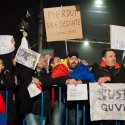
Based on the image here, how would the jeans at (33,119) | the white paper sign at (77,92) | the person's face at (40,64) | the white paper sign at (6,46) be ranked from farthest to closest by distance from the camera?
the white paper sign at (6,46) → the person's face at (40,64) → the jeans at (33,119) → the white paper sign at (77,92)

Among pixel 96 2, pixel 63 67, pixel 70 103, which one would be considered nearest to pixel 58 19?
pixel 63 67

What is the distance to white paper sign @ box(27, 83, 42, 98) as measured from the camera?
7.71 meters

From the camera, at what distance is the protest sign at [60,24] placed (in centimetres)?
891

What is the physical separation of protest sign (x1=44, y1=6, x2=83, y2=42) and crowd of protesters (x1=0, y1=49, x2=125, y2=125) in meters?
0.99

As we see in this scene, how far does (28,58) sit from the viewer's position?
785cm

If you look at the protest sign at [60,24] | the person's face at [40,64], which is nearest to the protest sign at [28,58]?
the person's face at [40,64]

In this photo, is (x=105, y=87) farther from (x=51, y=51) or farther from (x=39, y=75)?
(x=51, y=51)

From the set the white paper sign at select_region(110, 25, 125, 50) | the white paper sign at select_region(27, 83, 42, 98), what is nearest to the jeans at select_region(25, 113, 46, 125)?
the white paper sign at select_region(27, 83, 42, 98)

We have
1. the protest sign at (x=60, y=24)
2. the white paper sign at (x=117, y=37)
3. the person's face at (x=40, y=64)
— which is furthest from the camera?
the protest sign at (x=60, y=24)

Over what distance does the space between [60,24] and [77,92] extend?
1.83 m

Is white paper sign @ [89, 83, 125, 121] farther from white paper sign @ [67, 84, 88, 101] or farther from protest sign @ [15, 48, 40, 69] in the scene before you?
protest sign @ [15, 48, 40, 69]

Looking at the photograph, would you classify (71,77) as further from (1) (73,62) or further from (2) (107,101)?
(2) (107,101)

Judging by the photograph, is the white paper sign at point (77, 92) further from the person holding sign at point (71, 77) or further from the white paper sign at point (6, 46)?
the white paper sign at point (6, 46)

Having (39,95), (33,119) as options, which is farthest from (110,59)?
(33,119)
